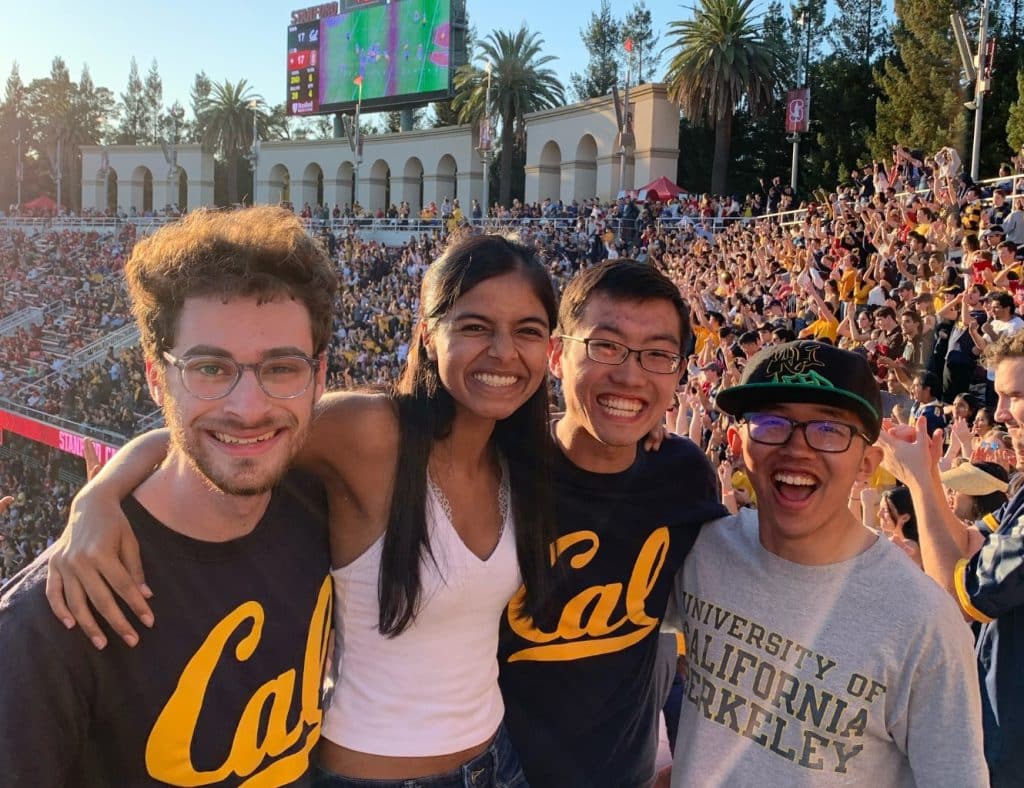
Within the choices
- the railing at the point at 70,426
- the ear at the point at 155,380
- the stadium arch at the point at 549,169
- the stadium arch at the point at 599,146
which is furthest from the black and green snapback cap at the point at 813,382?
the stadium arch at the point at 549,169

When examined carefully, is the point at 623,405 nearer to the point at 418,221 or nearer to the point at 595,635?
the point at 595,635

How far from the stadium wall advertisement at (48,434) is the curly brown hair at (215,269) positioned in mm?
15439

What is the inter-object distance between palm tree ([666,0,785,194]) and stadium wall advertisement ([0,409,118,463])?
21.5 meters

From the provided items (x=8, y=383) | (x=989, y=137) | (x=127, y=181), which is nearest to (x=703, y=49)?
(x=989, y=137)

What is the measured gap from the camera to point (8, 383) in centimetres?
2650

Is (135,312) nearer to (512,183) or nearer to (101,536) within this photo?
(101,536)

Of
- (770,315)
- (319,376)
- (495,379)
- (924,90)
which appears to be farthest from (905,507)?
(924,90)

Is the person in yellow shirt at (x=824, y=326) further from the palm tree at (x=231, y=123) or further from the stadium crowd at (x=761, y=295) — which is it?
the palm tree at (x=231, y=123)

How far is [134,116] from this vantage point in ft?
233

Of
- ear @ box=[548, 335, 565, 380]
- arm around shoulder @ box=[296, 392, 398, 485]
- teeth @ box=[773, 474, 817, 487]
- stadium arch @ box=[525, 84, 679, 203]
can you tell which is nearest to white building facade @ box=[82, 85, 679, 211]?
stadium arch @ box=[525, 84, 679, 203]

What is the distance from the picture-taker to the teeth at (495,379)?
2127 mm

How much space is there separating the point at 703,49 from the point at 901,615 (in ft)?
102

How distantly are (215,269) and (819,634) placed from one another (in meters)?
1.53

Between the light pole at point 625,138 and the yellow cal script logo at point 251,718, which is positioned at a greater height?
the light pole at point 625,138
